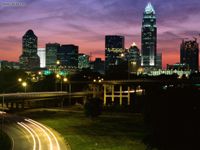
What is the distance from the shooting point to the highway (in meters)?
58.4

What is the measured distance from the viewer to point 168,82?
15762cm

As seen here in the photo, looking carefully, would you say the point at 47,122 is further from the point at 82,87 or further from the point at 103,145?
the point at 82,87

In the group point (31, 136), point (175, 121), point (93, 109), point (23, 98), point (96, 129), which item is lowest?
point (96, 129)

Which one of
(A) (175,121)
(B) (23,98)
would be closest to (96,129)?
(A) (175,121)

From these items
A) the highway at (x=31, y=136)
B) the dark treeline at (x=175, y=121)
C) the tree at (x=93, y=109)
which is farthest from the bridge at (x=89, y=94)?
the dark treeline at (x=175, y=121)

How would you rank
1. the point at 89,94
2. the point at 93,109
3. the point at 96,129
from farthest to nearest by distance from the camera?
the point at 89,94, the point at 93,109, the point at 96,129

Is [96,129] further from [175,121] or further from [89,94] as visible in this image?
[89,94]

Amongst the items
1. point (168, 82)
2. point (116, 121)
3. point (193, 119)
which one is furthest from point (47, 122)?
point (168, 82)

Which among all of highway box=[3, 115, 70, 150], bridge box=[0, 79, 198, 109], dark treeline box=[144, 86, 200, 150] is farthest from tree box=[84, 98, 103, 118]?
dark treeline box=[144, 86, 200, 150]

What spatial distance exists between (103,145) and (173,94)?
50.8ft

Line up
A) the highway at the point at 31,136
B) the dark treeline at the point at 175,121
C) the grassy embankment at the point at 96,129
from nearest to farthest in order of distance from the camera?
the dark treeline at the point at 175,121 < the highway at the point at 31,136 < the grassy embankment at the point at 96,129

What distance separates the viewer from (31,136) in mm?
66750

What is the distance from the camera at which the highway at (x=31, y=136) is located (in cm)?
5836

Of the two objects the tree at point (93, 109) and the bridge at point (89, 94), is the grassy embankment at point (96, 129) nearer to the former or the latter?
the tree at point (93, 109)
